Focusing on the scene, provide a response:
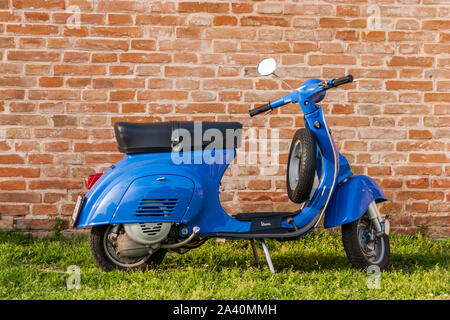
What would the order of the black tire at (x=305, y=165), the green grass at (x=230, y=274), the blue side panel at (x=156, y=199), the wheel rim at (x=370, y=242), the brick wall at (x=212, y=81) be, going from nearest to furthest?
the green grass at (x=230, y=274) → the blue side panel at (x=156, y=199) → the black tire at (x=305, y=165) → the wheel rim at (x=370, y=242) → the brick wall at (x=212, y=81)

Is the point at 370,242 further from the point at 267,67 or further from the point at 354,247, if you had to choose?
the point at 267,67

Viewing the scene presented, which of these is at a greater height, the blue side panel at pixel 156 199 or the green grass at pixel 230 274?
the blue side panel at pixel 156 199

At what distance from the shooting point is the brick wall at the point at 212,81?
4539 millimetres

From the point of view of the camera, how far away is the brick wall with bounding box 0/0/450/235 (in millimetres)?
4539

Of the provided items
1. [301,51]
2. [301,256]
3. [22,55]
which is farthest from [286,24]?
[22,55]

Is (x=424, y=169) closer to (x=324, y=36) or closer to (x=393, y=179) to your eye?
(x=393, y=179)

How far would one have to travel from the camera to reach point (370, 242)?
3793 millimetres

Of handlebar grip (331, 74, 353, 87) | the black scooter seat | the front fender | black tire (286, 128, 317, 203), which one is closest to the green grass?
the front fender

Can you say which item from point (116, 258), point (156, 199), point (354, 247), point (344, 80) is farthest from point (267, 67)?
point (116, 258)

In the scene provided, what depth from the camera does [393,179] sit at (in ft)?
15.6

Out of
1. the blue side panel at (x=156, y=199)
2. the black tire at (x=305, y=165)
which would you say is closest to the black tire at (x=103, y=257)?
the blue side panel at (x=156, y=199)

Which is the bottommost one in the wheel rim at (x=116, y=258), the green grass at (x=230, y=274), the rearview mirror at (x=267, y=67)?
the green grass at (x=230, y=274)

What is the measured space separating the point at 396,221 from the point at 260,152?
4.38 feet

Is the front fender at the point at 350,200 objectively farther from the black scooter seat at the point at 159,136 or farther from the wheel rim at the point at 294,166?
the black scooter seat at the point at 159,136
